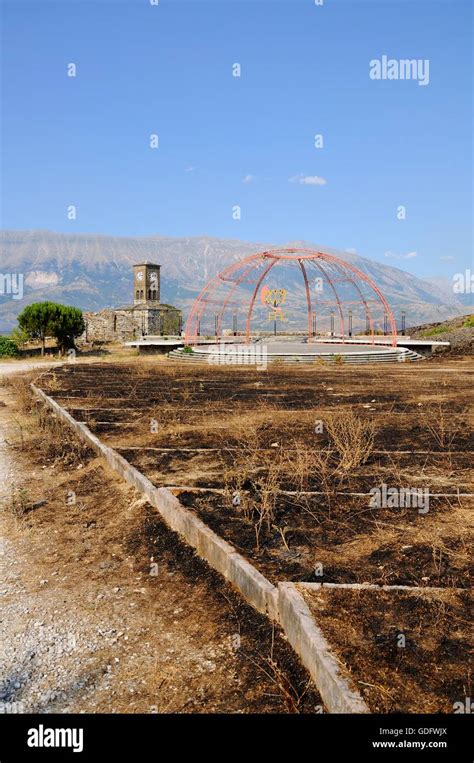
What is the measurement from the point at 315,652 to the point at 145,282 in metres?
58.4

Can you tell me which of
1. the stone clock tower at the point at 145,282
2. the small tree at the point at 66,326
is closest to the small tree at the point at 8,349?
the small tree at the point at 66,326

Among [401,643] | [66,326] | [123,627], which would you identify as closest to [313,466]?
[123,627]

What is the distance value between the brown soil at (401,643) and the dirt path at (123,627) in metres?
0.34

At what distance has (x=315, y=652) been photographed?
330 centimetres

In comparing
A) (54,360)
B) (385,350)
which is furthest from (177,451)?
(54,360)

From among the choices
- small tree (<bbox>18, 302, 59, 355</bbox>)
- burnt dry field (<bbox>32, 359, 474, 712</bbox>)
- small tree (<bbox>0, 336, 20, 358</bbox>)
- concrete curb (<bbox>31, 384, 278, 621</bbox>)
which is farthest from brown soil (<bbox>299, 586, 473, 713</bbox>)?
small tree (<bbox>0, 336, 20, 358</bbox>)

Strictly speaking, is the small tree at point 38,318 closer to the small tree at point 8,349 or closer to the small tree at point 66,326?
the small tree at point 66,326

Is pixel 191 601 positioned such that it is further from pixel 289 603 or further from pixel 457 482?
pixel 457 482

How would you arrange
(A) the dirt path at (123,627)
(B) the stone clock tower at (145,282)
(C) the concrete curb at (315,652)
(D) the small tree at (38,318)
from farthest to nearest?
(B) the stone clock tower at (145,282)
(D) the small tree at (38,318)
(A) the dirt path at (123,627)
(C) the concrete curb at (315,652)

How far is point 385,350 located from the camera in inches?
1132

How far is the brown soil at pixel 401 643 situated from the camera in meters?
3.04

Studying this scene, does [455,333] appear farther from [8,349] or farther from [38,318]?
[8,349]

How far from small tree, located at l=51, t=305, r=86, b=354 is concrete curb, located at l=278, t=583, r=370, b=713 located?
98.9ft

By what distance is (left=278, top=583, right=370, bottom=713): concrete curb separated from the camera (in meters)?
2.94
